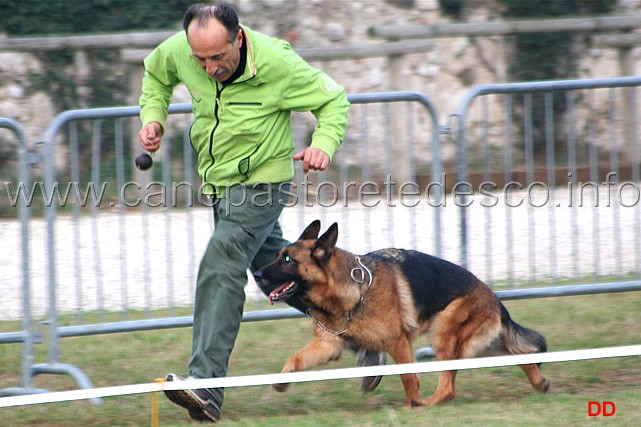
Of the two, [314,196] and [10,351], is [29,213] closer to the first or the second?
[10,351]

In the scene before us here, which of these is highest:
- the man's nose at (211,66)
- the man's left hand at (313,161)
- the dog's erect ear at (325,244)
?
the man's nose at (211,66)

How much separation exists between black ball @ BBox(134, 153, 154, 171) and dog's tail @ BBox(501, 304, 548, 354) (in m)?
1.95

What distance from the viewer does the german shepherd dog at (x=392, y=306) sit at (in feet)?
16.2

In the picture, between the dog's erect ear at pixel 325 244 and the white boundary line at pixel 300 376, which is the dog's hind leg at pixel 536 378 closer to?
the white boundary line at pixel 300 376

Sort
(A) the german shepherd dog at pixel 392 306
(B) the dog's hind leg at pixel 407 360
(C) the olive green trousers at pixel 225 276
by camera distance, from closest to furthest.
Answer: (C) the olive green trousers at pixel 225 276
(A) the german shepherd dog at pixel 392 306
(B) the dog's hind leg at pixel 407 360

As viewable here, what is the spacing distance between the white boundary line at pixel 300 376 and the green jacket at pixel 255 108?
93cm

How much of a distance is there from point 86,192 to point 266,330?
150 cm

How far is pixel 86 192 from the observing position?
6348mm

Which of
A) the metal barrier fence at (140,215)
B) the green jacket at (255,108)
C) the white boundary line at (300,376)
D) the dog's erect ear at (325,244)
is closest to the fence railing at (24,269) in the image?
the metal barrier fence at (140,215)

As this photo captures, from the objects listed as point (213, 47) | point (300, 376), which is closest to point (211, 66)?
point (213, 47)

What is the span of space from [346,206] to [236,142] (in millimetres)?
2104

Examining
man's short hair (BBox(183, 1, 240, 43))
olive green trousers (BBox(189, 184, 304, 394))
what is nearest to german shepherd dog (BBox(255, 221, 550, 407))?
olive green trousers (BBox(189, 184, 304, 394))

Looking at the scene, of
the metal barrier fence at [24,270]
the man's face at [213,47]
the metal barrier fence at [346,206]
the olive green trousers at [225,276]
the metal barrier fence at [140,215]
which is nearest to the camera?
the man's face at [213,47]

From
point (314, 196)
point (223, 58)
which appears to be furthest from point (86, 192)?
point (223, 58)
